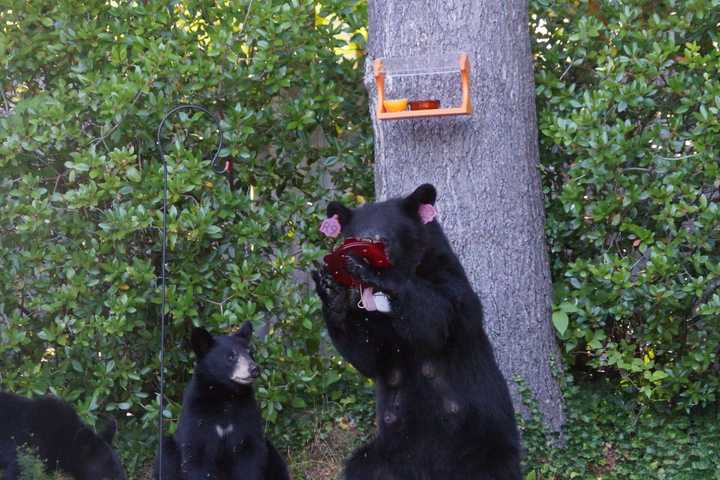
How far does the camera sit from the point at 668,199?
690 cm

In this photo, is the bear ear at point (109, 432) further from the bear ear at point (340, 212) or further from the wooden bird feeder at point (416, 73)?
the wooden bird feeder at point (416, 73)

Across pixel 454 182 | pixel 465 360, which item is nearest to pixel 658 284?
pixel 454 182

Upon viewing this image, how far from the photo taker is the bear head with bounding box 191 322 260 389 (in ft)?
20.7

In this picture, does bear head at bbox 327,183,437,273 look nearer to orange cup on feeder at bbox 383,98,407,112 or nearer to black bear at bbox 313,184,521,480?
black bear at bbox 313,184,521,480

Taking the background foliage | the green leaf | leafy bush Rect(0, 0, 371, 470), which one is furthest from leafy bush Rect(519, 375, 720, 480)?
leafy bush Rect(0, 0, 371, 470)

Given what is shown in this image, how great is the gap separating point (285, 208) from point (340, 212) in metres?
2.32

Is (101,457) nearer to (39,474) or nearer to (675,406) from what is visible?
(39,474)

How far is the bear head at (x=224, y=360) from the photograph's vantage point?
6324 millimetres

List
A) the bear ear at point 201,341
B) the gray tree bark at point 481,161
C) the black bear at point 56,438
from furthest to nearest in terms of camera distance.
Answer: the gray tree bark at point 481,161 < the black bear at point 56,438 < the bear ear at point 201,341

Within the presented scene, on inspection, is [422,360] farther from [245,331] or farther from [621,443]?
[621,443]

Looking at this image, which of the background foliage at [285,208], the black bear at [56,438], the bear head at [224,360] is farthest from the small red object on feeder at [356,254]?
the black bear at [56,438]

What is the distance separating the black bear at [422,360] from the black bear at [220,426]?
2.87 ft

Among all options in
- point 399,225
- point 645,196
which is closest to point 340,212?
point 399,225

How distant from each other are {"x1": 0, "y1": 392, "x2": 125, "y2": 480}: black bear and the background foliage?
55 centimetres
